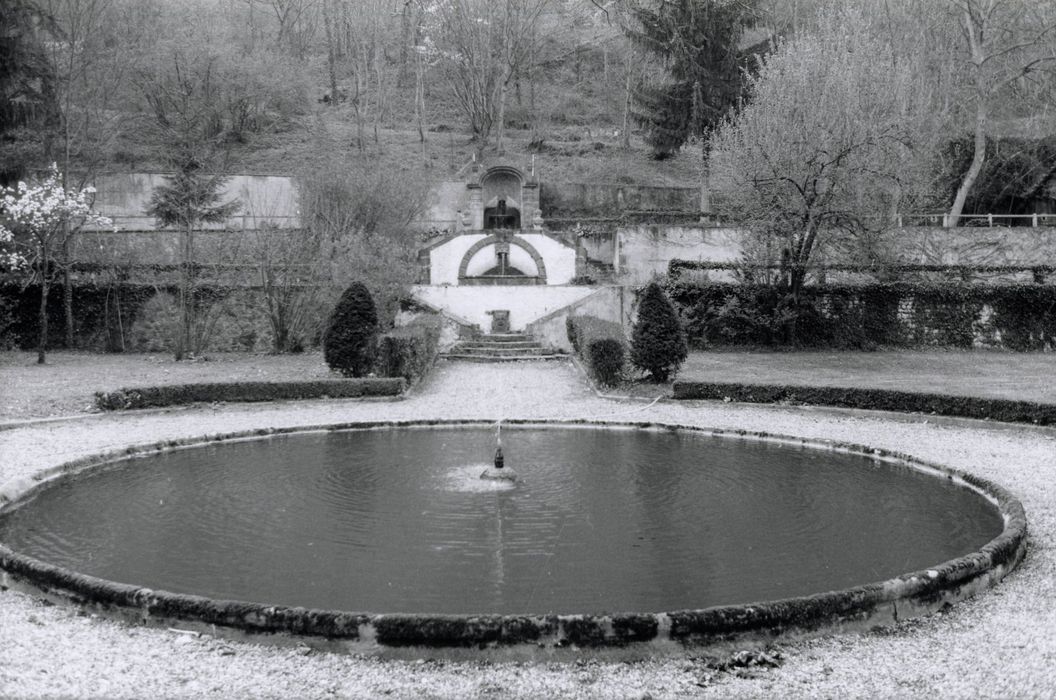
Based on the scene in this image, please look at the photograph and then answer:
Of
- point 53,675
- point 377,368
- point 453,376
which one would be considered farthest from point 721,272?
point 53,675

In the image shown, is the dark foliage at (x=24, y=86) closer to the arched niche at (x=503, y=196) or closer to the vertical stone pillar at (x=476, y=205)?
the vertical stone pillar at (x=476, y=205)

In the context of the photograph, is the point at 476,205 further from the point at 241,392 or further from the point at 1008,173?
the point at 1008,173

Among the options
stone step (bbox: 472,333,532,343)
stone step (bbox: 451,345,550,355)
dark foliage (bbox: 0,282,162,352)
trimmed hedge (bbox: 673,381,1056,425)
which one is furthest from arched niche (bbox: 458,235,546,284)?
trimmed hedge (bbox: 673,381,1056,425)

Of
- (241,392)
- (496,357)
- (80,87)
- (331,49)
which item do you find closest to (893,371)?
(496,357)

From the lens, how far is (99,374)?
1844 cm

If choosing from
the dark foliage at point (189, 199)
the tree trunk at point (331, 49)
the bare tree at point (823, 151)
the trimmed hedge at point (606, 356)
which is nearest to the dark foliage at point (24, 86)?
the dark foliage at point (189, 199)

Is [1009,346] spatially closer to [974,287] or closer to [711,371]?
[974,287]

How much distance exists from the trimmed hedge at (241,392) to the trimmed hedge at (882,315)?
10700 millimetres

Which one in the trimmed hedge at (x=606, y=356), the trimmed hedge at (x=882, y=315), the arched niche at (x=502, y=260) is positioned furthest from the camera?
the arched niche at (x=502, y=260)

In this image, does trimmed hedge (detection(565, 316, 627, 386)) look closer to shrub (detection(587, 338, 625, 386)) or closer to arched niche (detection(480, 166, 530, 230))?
shrub (detection(587, 338, 625, 386))

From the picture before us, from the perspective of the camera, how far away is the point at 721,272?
27391 mm

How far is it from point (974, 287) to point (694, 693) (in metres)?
23.5

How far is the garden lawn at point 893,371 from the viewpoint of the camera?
15.9 meters

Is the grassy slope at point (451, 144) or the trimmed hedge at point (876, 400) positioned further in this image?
the grassy slope at point (451, 144)
